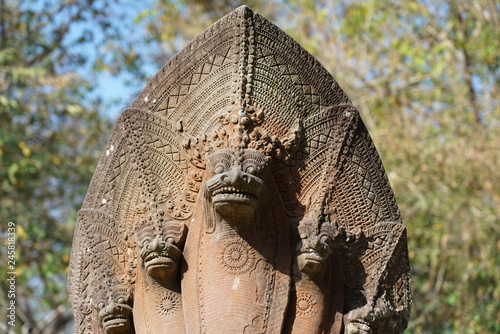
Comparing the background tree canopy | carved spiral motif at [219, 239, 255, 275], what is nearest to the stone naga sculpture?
carved spiral motif at [219, 239, 255, 275]

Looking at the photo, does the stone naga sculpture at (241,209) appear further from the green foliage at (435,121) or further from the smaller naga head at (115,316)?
the green foliage at (435,121)

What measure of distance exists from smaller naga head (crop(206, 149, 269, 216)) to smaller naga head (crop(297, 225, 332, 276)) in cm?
29

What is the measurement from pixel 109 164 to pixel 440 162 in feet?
21.5

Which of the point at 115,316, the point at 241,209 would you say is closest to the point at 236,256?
the point at 241,209

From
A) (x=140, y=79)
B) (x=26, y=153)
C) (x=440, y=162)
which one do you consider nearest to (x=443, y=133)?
(x=440, y=162)

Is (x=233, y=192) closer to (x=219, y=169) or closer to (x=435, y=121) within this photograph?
(x=219, y=169)

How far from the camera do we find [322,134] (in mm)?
4223

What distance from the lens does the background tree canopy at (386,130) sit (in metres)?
10.0

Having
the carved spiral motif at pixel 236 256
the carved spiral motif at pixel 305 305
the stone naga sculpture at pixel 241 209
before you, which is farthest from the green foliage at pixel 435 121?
the carved spiral motif at pixel 236 256

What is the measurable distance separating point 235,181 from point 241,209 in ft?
0.48

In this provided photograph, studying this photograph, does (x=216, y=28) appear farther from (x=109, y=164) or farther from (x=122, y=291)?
(x=122, y=291)

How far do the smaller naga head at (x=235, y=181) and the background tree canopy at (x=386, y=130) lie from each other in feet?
20.7

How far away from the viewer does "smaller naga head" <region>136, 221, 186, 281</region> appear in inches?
154

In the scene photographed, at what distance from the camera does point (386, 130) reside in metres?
10.6
